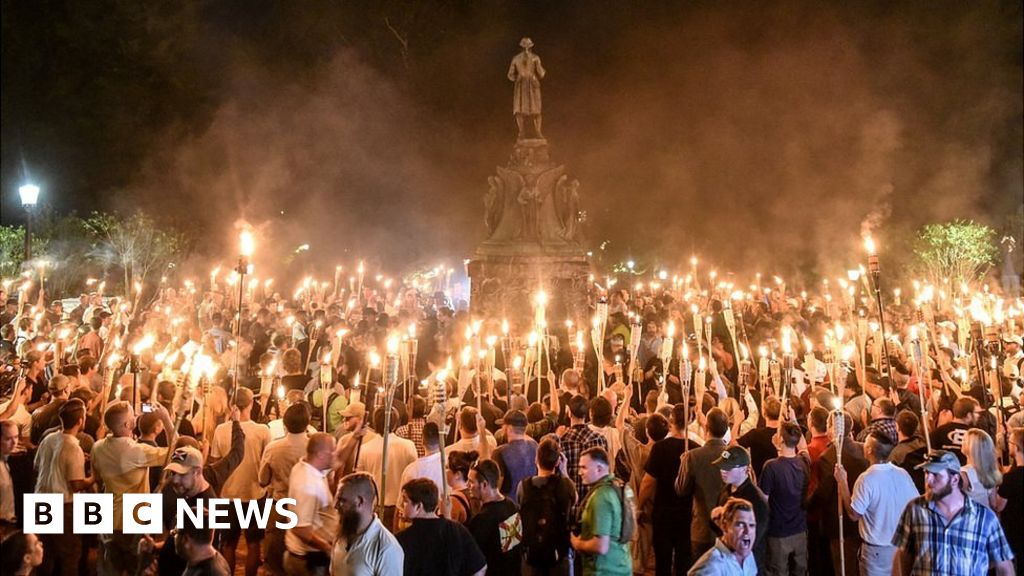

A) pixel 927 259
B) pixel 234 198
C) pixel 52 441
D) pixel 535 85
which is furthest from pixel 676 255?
pixel 52 441

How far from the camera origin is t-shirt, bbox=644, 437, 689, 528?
21.6 feet

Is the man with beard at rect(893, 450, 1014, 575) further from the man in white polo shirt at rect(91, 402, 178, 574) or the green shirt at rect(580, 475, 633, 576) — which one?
the man in white polo shirt at rect(91, 402, 178, 574)

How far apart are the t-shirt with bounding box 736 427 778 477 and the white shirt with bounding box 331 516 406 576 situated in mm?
3899

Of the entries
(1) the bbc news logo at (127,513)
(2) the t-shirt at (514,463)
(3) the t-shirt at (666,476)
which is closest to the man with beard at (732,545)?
(2) the t-shirt at (514,463)

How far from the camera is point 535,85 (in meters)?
20.6

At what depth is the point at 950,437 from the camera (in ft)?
21.8

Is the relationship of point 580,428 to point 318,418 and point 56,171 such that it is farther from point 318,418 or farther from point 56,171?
point 56,171

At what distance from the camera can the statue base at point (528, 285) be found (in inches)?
720

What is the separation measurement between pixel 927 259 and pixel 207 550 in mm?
39930

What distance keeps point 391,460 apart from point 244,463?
1.42m

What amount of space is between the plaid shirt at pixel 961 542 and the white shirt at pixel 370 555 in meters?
3.35

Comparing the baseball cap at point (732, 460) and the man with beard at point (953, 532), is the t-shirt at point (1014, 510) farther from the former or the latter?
the baseball cap at point (732, 460)

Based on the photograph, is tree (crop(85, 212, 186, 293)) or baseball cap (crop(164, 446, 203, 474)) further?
tree (crop(85, 212, 186, 293))

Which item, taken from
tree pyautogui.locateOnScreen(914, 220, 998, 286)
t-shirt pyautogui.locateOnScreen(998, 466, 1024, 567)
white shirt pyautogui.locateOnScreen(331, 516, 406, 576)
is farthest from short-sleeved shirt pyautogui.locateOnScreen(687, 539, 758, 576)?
tree pyautogui.locateOnScreen(914, 220, 998, 286)
